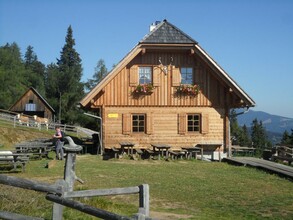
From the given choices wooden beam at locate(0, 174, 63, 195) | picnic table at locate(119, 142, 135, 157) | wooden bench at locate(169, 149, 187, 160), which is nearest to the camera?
wooden beam at locate(0, 174, 63, 195)

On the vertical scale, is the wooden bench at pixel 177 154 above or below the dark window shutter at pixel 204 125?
below

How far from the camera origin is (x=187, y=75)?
24.2 m

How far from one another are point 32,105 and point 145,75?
144 feet

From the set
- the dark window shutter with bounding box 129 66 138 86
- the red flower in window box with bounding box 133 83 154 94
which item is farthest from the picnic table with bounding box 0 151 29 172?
the dark window shutter with bounding box 129 66 138 86

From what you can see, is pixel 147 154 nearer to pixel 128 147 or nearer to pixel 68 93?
pixel 128 147

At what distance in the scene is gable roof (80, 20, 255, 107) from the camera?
2269 cm

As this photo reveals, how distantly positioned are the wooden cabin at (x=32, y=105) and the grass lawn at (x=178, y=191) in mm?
45029

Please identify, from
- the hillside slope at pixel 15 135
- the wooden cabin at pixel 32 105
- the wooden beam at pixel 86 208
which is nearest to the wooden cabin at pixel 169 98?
the hillside slope at pixel 15 135

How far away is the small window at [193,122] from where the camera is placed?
2420 centimetres

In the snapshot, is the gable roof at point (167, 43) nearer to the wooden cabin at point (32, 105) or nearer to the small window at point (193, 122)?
the small window at point (193, 122)

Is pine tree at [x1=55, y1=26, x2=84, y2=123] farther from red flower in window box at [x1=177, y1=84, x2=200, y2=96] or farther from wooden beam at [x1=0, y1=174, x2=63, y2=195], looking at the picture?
wooden beam at [x1=0, y1=174, x2=63, y2=195]

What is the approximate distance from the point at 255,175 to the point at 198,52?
8780 mm

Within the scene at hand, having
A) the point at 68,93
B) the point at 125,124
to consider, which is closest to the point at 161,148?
the point at 125,124

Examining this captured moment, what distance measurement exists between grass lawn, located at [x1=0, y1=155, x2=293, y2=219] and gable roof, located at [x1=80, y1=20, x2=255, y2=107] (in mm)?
4207
